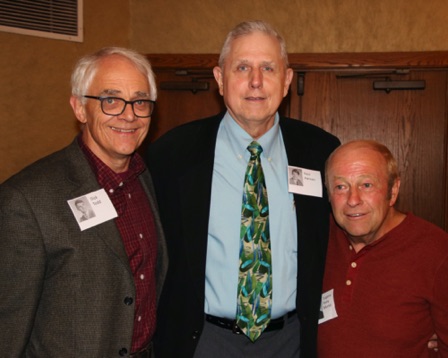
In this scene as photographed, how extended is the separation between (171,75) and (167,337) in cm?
267

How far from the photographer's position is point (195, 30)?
4250 mm

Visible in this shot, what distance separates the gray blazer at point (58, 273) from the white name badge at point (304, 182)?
84 cm

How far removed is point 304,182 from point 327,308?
56 cm

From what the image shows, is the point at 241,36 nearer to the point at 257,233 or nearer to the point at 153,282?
the point at 257,233

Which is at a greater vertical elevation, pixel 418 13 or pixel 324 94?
pixel 418 13

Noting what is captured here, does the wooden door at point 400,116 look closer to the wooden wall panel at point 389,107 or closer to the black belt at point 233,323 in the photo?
the wooden wall panel at point 389,107

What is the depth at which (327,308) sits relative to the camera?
7.14 ft

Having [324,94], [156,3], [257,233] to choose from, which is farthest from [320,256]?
[156,3]

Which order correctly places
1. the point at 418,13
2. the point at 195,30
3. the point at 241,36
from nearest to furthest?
the point at 241,36
the point at 418,13
the point at 195,30

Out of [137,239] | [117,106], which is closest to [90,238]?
[137,239]

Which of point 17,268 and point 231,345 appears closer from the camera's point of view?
point 17,268

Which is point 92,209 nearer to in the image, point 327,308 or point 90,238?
point 90,238

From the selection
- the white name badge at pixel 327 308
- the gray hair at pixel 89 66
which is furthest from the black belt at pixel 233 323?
the gray hair at pixel 89 66

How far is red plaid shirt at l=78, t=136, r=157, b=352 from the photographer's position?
76.5 inches
